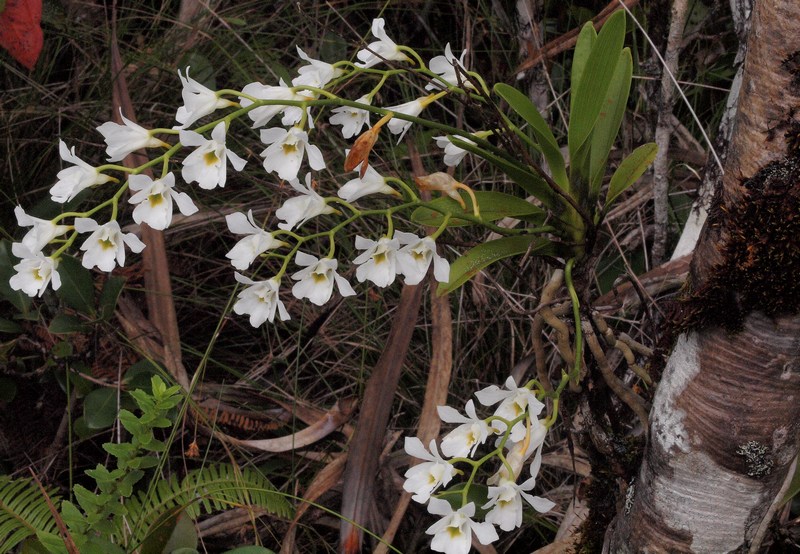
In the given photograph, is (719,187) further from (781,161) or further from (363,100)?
(363,100)

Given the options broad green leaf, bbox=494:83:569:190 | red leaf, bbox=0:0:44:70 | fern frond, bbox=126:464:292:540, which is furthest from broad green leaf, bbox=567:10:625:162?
red leaf, bbox=0:0:44:70

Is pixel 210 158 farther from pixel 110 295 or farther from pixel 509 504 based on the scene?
pixel 110 295

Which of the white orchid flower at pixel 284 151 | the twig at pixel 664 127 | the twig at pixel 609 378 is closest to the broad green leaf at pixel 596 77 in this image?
the twig at pixel 609 378

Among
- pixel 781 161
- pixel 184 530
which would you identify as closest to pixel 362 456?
pixel 184 530

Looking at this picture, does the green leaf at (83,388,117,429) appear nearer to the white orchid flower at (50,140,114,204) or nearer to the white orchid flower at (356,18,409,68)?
the white orchid flower at (50,140,114,204)

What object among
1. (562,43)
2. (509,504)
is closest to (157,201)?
(509,504)

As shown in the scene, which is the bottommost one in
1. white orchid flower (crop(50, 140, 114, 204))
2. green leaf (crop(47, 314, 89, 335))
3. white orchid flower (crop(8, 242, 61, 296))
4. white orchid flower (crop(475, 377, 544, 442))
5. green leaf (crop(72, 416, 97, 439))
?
green leaf (crop(72, 416, 97, 439))
